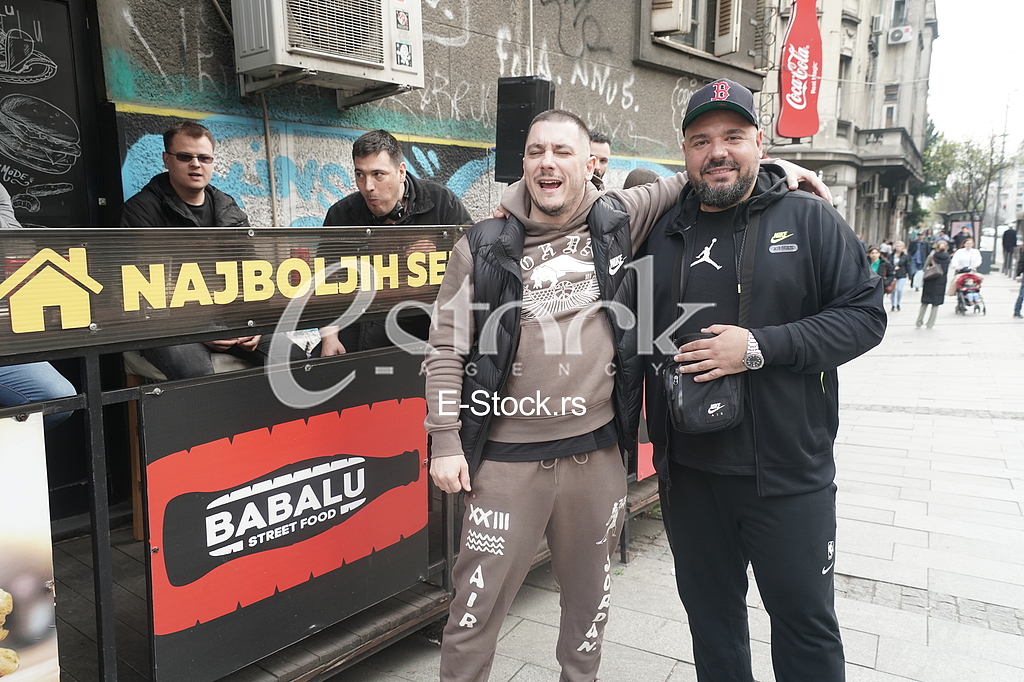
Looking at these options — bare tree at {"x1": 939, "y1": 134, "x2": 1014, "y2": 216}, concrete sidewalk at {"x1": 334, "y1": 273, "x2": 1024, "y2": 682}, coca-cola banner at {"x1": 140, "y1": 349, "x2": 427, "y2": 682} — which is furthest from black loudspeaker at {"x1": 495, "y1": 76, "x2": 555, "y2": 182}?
bare tree at {"x1": 939, "y1": 134, "x2": 1014, "y2": 216}

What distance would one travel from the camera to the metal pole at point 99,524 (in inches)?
78.7

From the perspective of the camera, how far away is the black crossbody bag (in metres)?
2.15

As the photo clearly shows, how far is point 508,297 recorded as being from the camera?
91.7 inches

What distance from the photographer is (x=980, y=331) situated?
13.8 meters

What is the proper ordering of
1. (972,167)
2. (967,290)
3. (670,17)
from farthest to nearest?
(972,167) → (967,290) → (670,17)

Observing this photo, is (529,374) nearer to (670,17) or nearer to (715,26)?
(670,17)

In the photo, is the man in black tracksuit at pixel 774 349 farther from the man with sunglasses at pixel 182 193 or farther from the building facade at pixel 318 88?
the building facade at pixel 318 88

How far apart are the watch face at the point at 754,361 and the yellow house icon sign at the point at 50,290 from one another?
1.80m

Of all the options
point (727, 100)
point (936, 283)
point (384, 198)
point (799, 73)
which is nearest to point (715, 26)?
point (799, 73)

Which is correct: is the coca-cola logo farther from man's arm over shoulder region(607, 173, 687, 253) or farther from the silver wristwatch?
the silver wristwatch

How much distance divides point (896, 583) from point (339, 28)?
467 centimetres

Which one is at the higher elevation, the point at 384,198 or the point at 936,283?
the point at 384,198

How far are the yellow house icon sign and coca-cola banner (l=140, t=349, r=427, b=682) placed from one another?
0.34 m

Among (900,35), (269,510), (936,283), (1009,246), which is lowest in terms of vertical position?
(269,510)
